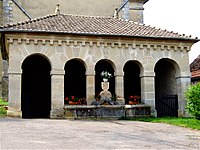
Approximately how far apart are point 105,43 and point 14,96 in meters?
4.79

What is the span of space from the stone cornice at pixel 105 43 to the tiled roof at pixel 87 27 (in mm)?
373

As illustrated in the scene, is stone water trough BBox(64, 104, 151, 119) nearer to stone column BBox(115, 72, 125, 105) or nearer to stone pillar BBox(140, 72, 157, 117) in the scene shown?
stone column BBox(115, 72, 125, 105)

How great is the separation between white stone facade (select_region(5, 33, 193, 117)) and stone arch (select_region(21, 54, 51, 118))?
90.2 inches

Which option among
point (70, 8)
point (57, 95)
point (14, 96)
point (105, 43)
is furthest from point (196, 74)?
point (14, 96)

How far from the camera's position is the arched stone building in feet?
49.1

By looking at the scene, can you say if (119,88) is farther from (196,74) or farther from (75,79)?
(196,74)

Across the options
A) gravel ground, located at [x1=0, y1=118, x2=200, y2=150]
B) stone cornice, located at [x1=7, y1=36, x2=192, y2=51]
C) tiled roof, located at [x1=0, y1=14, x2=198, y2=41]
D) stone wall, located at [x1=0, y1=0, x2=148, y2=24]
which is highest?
stone wall, located at [x1=0, y1=0, x2=148, y2=24]

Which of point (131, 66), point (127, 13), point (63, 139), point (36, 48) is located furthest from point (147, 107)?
point (127, 13)

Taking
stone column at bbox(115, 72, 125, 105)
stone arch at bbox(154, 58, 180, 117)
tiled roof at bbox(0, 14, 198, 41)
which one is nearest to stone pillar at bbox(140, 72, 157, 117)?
stone column at bbox(115, 72, 125, 105)

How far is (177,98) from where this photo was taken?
56.0 ft

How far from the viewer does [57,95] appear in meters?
15.2

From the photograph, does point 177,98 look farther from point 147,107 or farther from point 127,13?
point 127,13

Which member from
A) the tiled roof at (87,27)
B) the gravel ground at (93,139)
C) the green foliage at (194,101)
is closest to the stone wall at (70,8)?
the tiled roof at (87,27)

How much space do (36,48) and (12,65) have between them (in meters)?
1.29
